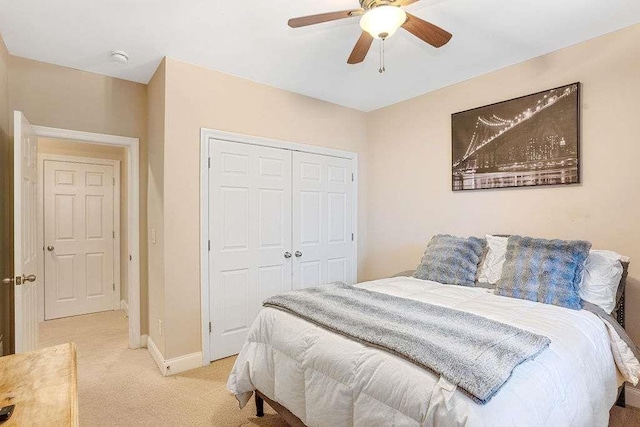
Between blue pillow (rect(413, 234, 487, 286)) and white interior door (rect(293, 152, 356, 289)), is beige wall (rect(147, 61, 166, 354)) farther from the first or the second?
blue pillow (rect(413, 234, 487, 286))

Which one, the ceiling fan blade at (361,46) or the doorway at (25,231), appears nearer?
the ceiling fan blade at (361,46)

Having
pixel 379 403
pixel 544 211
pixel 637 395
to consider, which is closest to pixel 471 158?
pixel 544 211

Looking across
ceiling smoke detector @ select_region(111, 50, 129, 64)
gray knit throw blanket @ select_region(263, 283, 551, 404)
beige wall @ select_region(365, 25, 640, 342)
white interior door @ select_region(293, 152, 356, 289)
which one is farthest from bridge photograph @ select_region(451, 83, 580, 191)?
ceiling smoke detector @ select_region(111, 50, 129, 64)

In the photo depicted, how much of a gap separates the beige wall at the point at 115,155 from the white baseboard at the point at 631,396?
4951mm

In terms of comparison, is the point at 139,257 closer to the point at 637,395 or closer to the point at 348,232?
the point at 348,232

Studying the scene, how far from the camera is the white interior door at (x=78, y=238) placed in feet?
13.4

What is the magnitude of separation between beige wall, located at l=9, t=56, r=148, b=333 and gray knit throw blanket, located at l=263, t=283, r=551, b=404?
7.08ft

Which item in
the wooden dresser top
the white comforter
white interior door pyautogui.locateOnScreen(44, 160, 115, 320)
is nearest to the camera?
the wooden dresser top

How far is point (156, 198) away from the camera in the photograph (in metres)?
2.88

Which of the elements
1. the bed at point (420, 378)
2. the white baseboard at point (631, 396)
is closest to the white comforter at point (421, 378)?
the bed at point (420, 378)

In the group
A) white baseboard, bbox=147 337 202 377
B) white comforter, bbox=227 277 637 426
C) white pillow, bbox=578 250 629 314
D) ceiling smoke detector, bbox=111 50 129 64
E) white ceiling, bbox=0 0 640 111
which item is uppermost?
white ceiling, bbox=0 0 640 111

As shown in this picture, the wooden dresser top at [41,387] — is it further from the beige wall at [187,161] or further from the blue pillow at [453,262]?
the blue pillow at [453,262]

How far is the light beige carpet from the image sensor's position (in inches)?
81.1

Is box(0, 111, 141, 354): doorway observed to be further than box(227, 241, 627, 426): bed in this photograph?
Yes
